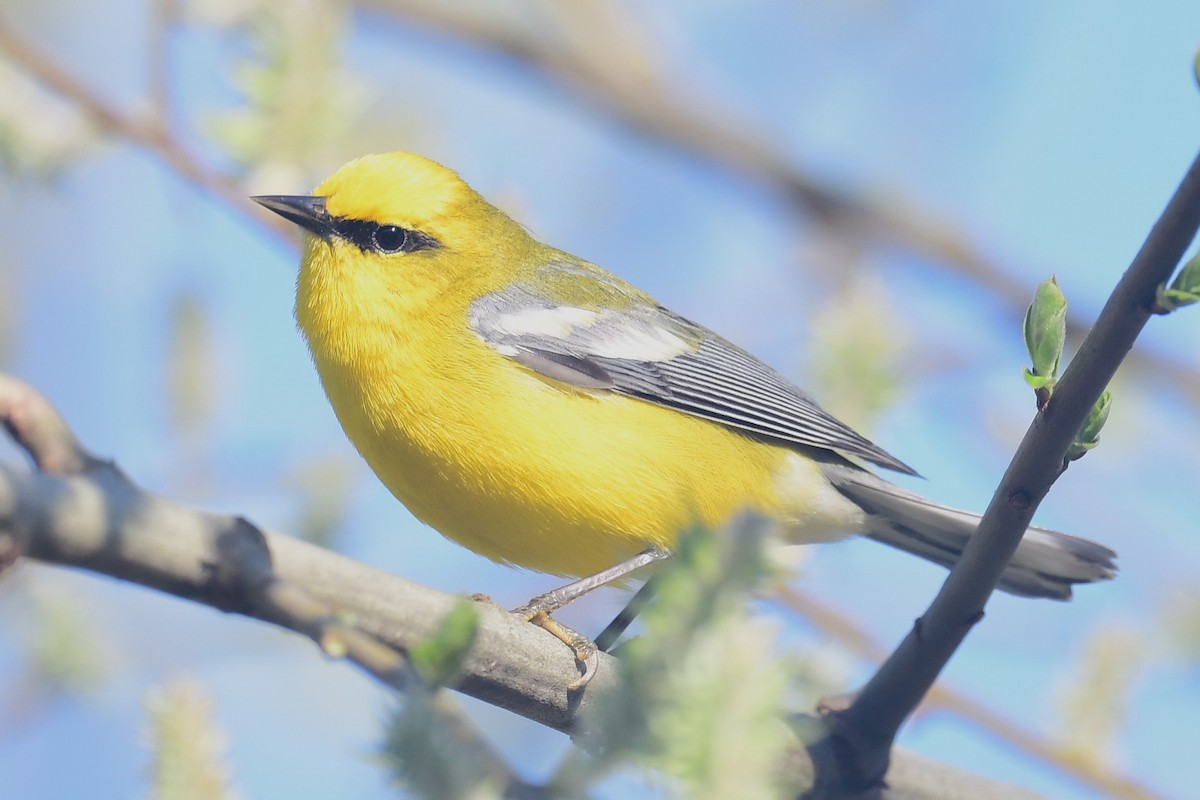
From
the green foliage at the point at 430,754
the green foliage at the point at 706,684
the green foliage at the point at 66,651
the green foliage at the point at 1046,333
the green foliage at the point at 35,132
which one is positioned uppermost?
the green foliage at the point at 1046,333

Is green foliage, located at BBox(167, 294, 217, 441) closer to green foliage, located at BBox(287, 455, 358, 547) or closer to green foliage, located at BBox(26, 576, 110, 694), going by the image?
green foliage, located at BBox(287, 455, 358, 547)

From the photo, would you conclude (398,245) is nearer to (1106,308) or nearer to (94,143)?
(94,143)

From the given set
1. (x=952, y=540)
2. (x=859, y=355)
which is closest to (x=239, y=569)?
(x=859, y=355)

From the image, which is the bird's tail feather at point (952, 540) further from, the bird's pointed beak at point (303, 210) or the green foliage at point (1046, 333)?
the bird's pointed beak at point (303, 210)

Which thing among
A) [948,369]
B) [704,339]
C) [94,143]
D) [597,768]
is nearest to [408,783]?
[597,768]

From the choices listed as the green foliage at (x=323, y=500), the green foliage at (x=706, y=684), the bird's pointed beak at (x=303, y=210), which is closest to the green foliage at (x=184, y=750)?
the green foliage at (x=706, y=684)
